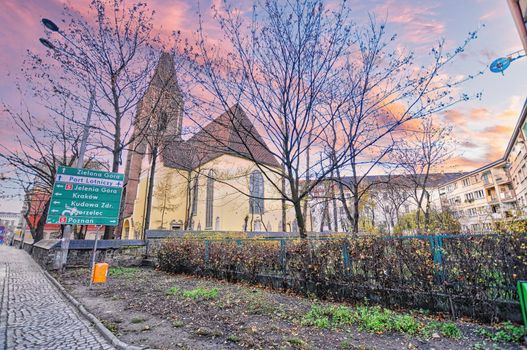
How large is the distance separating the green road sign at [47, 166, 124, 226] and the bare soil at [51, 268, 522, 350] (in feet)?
8.88

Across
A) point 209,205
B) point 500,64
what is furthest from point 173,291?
point 209,205

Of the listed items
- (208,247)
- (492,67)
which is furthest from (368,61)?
(208,247)

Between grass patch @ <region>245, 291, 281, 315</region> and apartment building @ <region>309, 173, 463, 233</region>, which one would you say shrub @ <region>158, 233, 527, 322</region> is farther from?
apartment building @ <region>309, 173, 463, 233</region>

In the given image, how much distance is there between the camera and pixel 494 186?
1647 inches

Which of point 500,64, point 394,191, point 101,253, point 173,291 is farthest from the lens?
point 394,191

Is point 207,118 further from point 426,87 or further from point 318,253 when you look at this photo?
point 426,87

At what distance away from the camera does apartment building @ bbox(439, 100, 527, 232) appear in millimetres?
30945

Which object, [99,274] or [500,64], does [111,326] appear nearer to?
[99,274]

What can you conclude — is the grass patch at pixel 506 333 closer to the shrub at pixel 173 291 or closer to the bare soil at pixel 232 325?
the bare soil at pixel 232 325

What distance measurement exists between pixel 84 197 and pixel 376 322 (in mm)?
9302

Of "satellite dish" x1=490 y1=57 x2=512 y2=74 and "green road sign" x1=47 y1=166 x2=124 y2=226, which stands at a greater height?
"satellite dish" x1=490 y1=57 x2=512 y2=74

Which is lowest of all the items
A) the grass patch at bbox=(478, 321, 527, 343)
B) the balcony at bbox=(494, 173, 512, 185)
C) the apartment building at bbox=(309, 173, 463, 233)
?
the grass patch at bbox=(478, 321, 527, 343)

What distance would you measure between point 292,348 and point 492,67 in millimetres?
6970

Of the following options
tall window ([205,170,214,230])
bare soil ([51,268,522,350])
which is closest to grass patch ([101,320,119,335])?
bare soil ([51,268,522,350])
